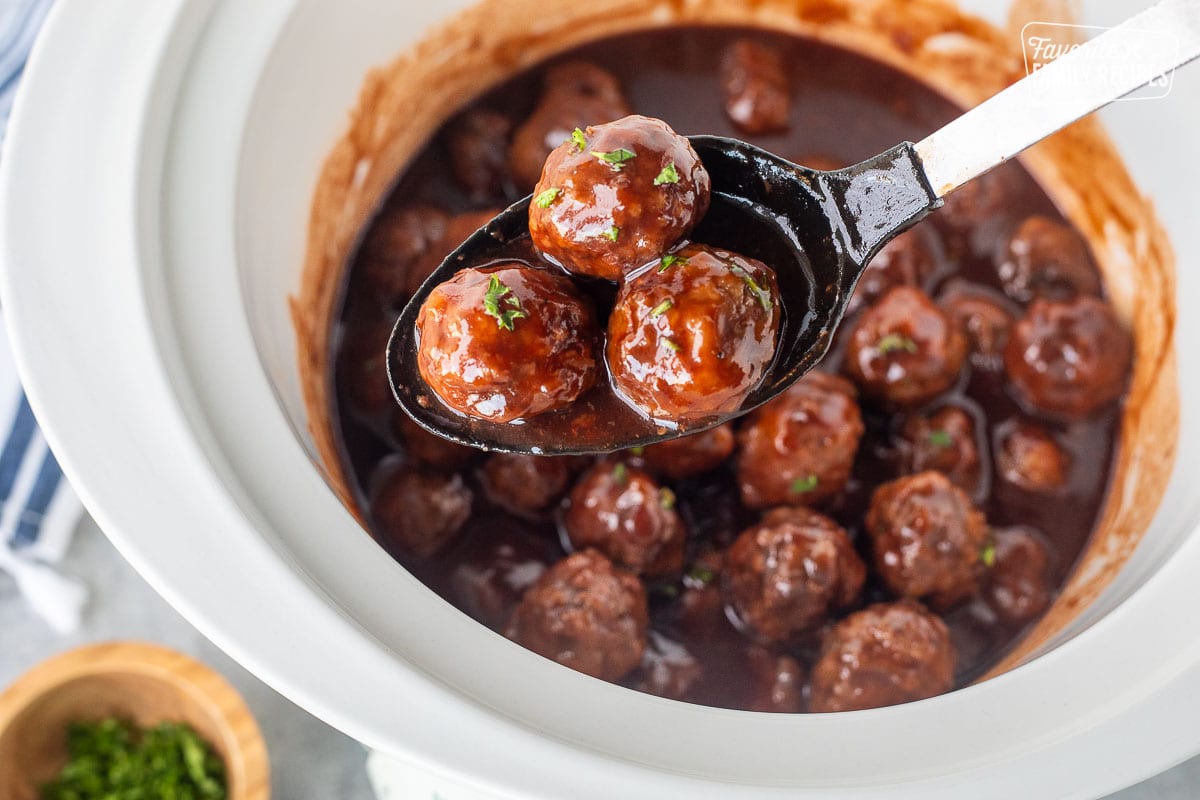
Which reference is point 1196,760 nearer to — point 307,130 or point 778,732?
point 778,732

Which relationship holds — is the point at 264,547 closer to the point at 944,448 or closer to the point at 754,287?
the point at 754,287

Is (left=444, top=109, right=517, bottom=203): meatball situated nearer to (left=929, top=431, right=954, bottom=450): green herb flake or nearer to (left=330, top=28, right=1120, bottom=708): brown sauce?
(left=330, top=28, right=1120, bottom=708): brown sauce

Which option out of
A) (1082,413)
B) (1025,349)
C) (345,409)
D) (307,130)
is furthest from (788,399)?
(307,130)

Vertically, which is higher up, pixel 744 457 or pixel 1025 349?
pixel 1025 349

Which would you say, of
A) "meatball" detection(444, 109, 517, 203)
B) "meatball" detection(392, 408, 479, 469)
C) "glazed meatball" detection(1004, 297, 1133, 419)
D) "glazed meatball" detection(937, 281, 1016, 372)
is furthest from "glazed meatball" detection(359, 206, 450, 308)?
"glazed meatball" detection(1004, 297, 1133, 419)

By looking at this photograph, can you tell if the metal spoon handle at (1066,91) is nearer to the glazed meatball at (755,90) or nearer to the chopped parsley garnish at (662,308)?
the chopped parsley garnish at (662,308)
